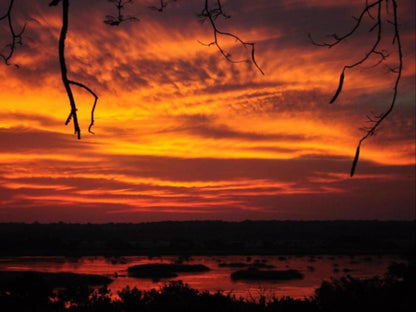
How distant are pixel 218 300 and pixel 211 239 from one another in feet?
280

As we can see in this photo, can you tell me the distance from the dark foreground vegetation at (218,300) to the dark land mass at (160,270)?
31996 millimetres

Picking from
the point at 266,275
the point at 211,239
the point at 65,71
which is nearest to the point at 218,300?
the point at 65,71

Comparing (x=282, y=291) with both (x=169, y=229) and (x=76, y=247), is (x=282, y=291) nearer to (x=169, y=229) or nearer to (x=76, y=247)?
(x=76, y=247)

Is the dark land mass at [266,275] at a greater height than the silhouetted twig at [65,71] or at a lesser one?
lesser

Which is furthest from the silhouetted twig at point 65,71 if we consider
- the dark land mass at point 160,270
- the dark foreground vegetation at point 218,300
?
the dark land mass at point 160,270

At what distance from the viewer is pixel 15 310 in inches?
600

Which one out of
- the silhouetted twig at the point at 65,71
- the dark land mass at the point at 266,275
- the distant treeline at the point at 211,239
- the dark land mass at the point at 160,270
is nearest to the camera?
the silhouetted twig at the point at 65,71

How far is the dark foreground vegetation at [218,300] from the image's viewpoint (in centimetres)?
1417

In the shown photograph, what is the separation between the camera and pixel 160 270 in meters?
52.5

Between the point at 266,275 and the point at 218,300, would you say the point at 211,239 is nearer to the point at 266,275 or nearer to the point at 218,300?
the point at 266,275

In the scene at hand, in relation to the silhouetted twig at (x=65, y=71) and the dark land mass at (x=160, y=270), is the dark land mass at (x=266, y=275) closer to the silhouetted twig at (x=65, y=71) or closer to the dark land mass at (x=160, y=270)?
the dark land mass at (x=160, y=270)

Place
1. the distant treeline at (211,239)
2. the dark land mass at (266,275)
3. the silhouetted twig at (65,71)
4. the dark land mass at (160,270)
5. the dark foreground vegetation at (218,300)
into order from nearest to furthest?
the silhouetted twig at (65,71)
the dark foreground vegetation at (218,300)
the dark land mass at (266,275)
the dark land mass at (160,270)
the distant treeline at (211,239)

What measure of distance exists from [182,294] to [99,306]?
2.20 m

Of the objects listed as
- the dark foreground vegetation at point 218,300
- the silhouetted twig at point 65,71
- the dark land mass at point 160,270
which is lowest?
the dark land mass at point 160,270
